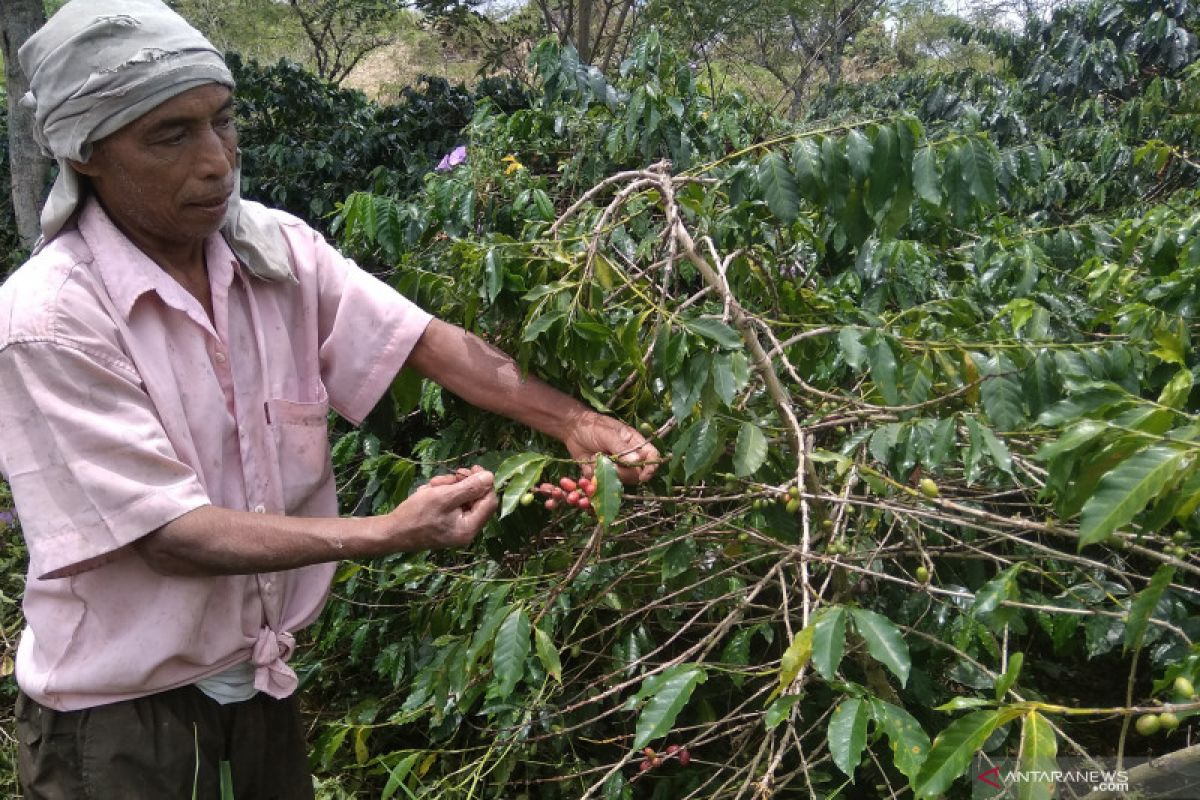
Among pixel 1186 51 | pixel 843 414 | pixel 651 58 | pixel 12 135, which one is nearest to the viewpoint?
pixel 843 414

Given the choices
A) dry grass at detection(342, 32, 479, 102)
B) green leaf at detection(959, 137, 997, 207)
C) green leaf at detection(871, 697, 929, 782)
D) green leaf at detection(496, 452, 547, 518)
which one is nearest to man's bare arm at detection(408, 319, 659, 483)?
green leaf at detection(496, 452, 547, 518)

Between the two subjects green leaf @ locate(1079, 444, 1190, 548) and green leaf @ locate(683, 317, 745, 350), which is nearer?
green leaf @ locate(1079, 444, 1190, 548)

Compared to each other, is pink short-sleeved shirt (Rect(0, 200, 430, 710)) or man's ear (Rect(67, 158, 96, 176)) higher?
man's ear (Rect(67, 158, 96, 176))

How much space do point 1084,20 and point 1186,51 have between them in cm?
65

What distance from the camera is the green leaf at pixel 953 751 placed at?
1159mm

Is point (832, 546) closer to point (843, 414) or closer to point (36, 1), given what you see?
point (843, 414)

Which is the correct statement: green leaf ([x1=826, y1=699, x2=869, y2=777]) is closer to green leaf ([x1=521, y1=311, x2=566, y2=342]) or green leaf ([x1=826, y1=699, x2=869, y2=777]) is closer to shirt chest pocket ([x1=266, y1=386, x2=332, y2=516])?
green leaf ([x1=521, y1=311, x2=566, y2=342])

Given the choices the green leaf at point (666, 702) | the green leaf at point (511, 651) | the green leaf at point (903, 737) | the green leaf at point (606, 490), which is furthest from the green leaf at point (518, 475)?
the green leaf at point (903, 737)

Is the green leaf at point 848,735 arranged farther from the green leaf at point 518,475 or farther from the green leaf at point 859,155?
the green leaf at point 859,155

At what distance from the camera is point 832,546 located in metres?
1.70

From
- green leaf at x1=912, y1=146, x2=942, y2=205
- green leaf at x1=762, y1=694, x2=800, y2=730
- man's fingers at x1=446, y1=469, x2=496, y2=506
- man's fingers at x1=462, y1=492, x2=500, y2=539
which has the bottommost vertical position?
green leaf at x1=762, y1=694, x2=800, y2=730

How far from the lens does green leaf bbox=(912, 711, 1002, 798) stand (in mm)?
1159

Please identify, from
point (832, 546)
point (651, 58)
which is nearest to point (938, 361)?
point (832, 546)

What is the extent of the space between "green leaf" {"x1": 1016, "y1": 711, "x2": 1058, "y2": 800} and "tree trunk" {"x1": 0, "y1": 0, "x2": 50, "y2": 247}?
214 inches
